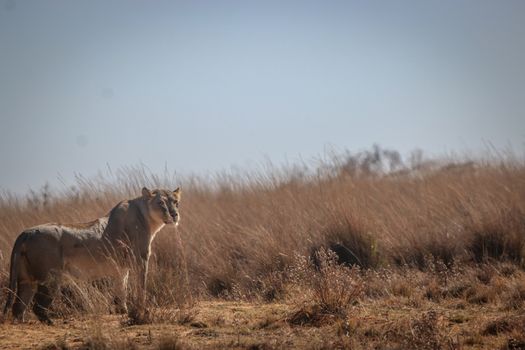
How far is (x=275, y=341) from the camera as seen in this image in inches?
248

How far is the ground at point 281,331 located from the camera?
20.0ft

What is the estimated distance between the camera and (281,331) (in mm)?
6797

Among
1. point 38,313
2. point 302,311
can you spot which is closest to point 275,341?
point 302,311

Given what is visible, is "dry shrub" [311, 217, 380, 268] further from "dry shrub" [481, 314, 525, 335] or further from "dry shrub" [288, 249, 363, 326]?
"dry shrub" [481, 314, 525, 335]

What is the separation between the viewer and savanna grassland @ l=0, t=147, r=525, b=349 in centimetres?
657

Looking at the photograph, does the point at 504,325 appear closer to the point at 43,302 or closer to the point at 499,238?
the point at 499,238

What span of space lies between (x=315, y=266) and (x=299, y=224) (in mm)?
1433

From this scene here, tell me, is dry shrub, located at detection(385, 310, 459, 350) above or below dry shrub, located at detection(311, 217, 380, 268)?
below

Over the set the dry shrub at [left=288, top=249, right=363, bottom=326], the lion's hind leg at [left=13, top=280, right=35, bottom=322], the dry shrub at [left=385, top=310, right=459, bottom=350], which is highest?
the lion's hind leg at [left=13, top=280, right=35, bottom=322]

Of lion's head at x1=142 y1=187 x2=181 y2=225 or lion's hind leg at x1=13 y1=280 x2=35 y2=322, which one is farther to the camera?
lion's head at x1=142 y1=187 x2=181 y2=225

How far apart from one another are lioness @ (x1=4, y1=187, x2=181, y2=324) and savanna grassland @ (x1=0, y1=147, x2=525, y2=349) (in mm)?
235

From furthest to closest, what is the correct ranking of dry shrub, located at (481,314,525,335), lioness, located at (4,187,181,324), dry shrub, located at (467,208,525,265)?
dry shrub, located at (467,208,525,265)
lioness, located at (4,187,181,324)
dry shrub, located at (481,314,525,335)

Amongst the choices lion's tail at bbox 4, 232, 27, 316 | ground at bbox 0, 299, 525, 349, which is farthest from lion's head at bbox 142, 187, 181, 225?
lion's tail at bbox 4, 232, 27, 316

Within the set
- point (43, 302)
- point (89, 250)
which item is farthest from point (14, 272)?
point (89, 250)
